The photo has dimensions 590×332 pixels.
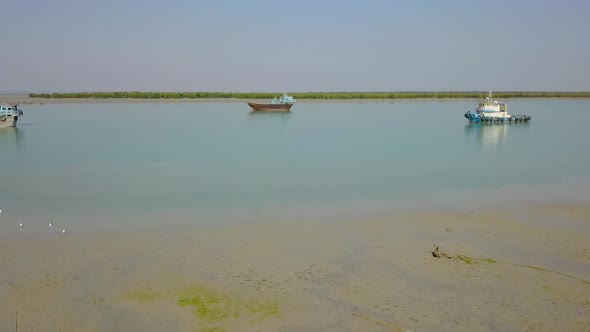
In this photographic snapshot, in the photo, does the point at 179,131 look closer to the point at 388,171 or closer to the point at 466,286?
the point at 388,171

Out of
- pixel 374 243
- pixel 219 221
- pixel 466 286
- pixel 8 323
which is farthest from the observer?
pixel 219 221

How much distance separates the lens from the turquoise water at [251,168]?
1147 centimetres

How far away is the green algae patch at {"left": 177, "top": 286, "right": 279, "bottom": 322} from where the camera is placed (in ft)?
19.7

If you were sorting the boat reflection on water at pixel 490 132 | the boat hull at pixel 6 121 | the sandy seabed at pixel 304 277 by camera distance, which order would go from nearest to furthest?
the sandy seabed at pixel 304 277 < the boat reflection on water at pixel 490 132 < the boat hull at pixel 6 121

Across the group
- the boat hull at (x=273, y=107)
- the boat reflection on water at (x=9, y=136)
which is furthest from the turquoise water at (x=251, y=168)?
the boat hull at (x=273, y=107)

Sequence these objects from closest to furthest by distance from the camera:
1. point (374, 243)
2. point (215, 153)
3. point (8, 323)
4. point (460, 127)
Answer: point (8, 323)
point (374, 243)
point (215, 153)
point (460, 127)

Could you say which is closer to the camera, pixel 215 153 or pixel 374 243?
pixel 374 243

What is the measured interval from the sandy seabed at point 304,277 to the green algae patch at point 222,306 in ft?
0.08

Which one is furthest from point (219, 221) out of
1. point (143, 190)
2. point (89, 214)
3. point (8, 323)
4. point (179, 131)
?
point (179, 131)

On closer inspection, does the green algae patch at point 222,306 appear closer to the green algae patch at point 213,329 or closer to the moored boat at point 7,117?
the green algae patch at point 213,329

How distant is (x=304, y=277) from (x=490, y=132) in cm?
2595

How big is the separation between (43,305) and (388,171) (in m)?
11.3

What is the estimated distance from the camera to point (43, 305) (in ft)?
20.5

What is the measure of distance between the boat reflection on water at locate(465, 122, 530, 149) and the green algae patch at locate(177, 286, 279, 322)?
19065 millimetres
